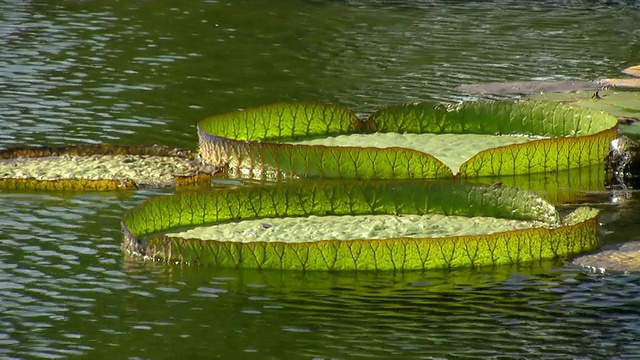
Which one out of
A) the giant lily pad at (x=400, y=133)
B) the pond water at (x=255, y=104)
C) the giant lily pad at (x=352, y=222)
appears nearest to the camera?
the pond water at (x=255, y=104)

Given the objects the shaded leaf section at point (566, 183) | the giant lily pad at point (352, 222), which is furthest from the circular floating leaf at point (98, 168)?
the shaded leaf section at point (566, 183)

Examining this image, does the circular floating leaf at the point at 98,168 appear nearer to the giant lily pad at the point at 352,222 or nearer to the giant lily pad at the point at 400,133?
the giant lily pad at the point at 400,133

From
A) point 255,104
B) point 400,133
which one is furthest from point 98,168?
point 255,104

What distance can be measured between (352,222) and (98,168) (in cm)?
215

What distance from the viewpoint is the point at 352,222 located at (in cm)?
745

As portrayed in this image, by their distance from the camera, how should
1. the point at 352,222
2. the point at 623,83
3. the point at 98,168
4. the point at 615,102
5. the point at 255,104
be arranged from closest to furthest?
1. the point at 352,222
2. the point at 98,168
3. the point at 615,102
4. the point at 255,104
5. the point at 623,83

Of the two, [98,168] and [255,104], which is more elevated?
[255,104]

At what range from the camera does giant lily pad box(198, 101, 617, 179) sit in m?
8.88

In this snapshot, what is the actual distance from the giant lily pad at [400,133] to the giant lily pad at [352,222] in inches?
41.9

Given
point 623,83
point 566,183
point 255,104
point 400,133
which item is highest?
point 623,83

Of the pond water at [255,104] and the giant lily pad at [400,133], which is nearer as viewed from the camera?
the pond water at [255,104]

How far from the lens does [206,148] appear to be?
9.30 metres

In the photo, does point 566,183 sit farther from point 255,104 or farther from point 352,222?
point 255,104

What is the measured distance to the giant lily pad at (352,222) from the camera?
6.76 metres
